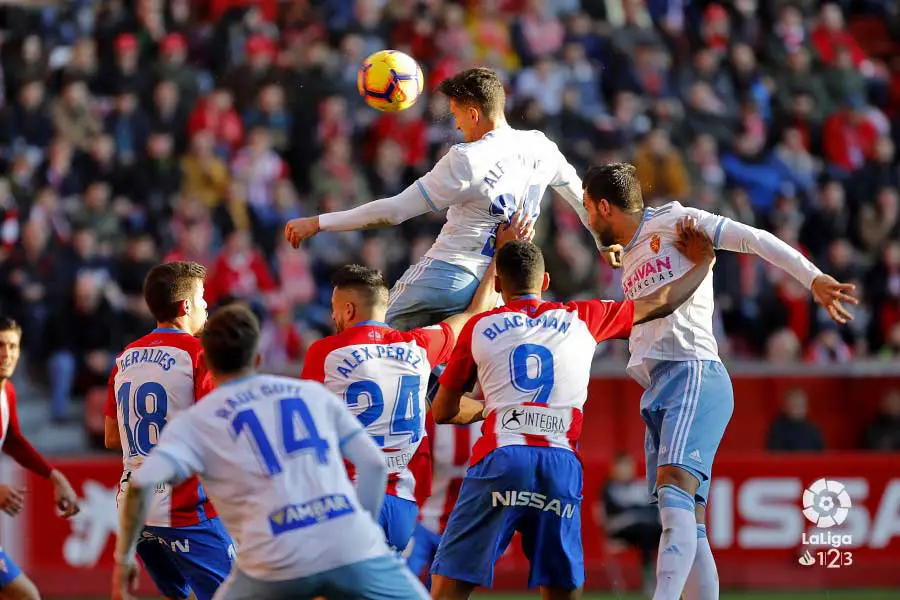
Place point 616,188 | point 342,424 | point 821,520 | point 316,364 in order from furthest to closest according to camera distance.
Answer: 1. point 821,520
2. point 616,188
3. point 316,364
4. point 342,424

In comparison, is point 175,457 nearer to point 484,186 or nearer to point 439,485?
point 484,186

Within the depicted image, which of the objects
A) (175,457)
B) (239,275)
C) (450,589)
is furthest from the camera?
(239,275)

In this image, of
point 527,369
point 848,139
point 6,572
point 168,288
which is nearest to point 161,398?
point 168,288

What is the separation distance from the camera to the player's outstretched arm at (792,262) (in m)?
7.41

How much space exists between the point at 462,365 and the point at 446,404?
8.9 inches

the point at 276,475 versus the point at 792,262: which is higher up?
the point at 792,262

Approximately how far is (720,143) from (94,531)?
382 inches

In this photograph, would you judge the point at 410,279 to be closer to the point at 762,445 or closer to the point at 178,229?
the point at 762,445

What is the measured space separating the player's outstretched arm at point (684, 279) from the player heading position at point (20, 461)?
11.9 ft

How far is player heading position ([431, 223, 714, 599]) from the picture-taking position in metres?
7.62

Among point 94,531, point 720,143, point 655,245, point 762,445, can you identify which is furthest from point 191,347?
point 720,143

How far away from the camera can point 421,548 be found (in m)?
11.1

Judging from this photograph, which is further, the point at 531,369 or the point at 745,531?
the point at 745,531

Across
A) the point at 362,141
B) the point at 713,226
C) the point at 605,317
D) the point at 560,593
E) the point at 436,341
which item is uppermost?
the point at 362,141
